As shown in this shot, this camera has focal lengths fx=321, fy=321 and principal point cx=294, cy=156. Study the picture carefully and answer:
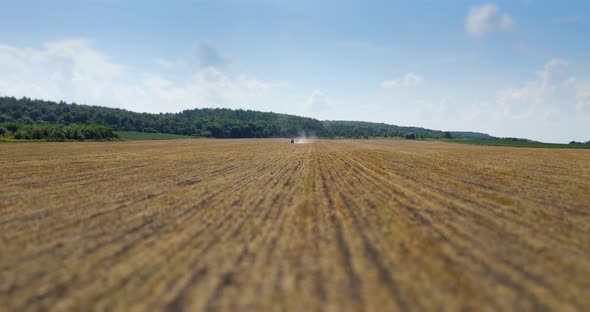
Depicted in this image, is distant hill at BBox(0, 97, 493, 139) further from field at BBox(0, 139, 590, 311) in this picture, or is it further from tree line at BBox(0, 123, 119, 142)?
field at BBox(0, 139, 590, 311)

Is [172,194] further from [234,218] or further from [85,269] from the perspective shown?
[85,269]

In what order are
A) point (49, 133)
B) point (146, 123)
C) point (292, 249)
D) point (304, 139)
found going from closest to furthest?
point (292, 249) < point (49, 133) < point (304, 139) < point (146, 123)

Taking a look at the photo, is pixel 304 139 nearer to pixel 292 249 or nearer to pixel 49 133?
pixel 49 133

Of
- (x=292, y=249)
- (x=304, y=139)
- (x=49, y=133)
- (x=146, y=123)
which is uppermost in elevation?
(x=146, y=123)

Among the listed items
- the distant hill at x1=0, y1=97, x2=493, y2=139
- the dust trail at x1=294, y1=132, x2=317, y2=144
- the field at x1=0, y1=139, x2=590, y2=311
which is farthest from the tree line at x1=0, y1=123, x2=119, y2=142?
the field at x1=0, y1=139, x2=590, y2=311

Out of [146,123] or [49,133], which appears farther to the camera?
[146,123]

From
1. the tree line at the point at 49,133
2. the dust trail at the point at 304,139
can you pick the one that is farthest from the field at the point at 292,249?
the dust trail at the point at 304,139

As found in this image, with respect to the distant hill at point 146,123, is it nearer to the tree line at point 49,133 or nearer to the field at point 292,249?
the tree line at point 49,133

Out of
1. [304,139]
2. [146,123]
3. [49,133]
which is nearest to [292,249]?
[49,133]
